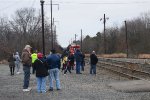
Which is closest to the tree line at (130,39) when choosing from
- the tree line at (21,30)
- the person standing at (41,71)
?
the tree line at (21,30)

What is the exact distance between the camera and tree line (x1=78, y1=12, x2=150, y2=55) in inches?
4478

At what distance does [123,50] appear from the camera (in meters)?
125

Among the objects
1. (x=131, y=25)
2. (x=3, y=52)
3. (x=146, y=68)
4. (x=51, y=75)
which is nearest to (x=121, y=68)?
(x=146, y=68)

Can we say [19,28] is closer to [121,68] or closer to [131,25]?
[131,25]

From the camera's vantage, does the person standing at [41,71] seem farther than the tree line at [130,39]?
No

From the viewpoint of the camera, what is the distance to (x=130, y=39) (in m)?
122

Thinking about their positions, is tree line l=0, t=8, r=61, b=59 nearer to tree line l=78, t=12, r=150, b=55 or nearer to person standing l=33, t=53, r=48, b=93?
tree line l=78, t=12, r=150, b=55

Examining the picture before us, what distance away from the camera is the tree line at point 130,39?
114m

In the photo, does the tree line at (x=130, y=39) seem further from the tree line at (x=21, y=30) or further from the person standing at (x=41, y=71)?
the person standing at (x=41, y=71)

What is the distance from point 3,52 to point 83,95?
69181 mm

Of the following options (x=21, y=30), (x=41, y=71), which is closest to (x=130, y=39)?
(x=21, y=30)

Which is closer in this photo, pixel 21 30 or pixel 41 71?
pixel 41 71

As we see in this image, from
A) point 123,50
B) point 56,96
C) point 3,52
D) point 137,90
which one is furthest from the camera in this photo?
point 123,50

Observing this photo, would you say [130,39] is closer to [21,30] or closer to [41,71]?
[21,30]
